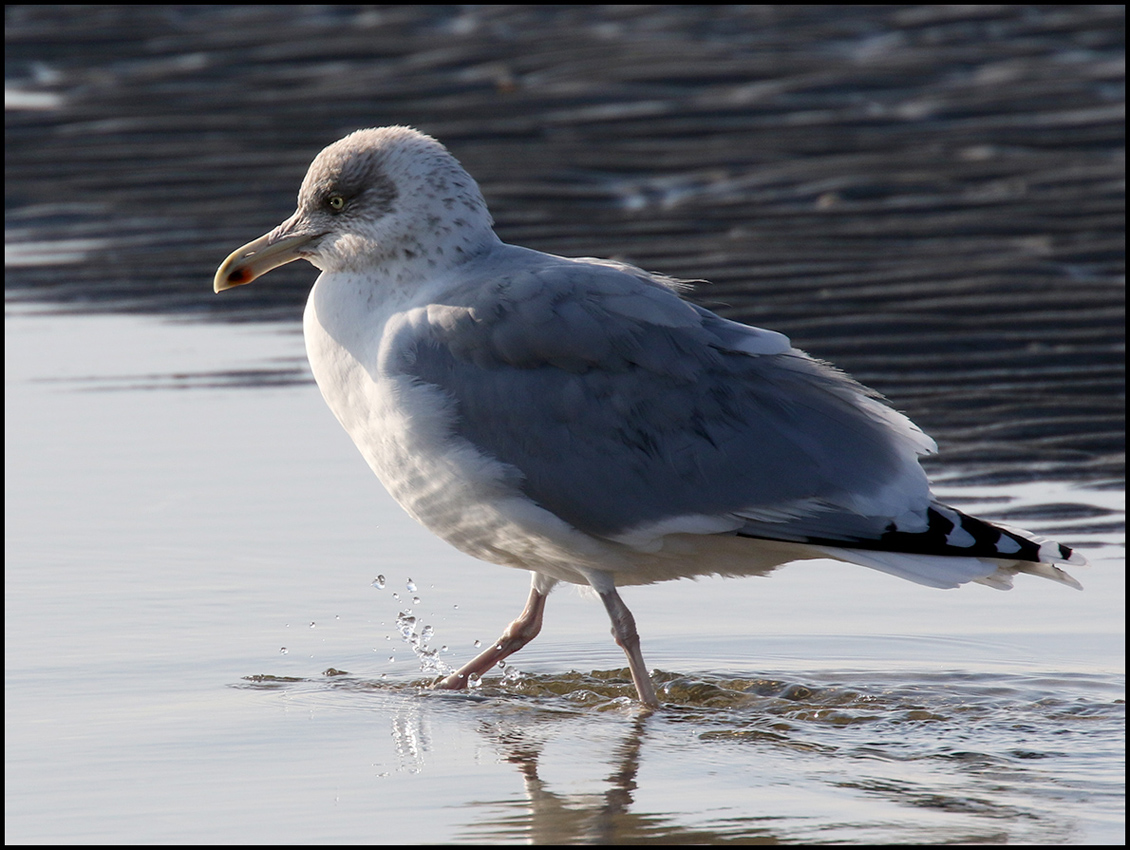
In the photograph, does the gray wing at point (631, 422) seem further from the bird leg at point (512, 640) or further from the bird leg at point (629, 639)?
the bird leg at point (512, 640)

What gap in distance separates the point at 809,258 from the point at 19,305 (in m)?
4.25

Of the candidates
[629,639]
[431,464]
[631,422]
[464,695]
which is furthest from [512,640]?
[631,422]

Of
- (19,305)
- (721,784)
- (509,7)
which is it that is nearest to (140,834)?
(721,784)

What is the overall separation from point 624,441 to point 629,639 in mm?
550

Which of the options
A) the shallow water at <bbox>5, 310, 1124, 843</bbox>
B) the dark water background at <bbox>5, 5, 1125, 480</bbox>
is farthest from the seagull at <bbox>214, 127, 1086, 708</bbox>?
the dark water background at <bbox>5, 5, 1125, 480</bbox>

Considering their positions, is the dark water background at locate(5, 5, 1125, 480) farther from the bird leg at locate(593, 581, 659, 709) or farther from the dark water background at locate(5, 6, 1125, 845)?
the bird leg at locate(593, 581, 659, 709)

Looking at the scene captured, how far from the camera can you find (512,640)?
5.67 m

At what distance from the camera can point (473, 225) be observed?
Answer: 570 cm

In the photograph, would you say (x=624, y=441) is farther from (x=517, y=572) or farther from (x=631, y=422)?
(x=517, y=572)

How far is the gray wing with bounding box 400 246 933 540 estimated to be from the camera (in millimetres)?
5273

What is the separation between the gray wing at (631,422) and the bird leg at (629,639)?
Answer: 0.83ft

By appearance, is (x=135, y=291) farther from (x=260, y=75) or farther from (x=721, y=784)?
(x=721, y=784)

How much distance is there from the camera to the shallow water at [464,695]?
4.46 meters

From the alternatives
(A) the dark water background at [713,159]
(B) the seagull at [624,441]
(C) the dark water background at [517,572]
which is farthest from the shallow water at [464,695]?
(A) the dark water background at [713,159]
